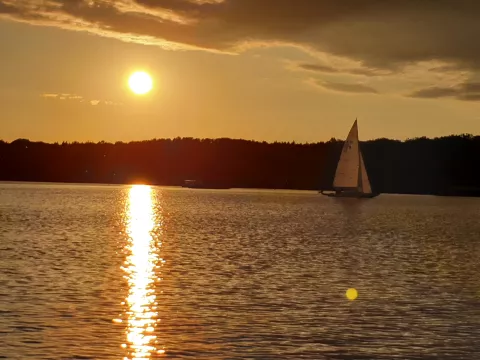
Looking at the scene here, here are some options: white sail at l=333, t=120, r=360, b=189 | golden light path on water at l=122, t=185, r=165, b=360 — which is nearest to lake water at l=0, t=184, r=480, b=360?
golden light path on water at l=122, t=185, r=165, b=360

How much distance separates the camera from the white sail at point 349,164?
5955 inches

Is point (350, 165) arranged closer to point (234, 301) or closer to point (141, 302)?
point (234, 301)

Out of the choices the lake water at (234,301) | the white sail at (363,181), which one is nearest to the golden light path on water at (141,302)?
the lake water at (234,301)

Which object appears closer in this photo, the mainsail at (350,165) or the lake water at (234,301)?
the lake water at (234,301)

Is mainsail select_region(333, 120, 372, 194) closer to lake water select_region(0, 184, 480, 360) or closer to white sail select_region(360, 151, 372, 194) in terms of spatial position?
white sail select_region(360, 151, 372, 194)

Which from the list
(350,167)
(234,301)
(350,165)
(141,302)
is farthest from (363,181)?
(141,302)

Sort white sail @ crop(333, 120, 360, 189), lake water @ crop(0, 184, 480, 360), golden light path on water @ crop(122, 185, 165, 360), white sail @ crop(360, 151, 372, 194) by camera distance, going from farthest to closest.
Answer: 1. white sail @ crop(360, 151, 372, 194)
2. white sail @ crop(333, 120, 360, 189)
3. lake water @ crop(0, 184, 480, 360)
4. golden light path on water @ crop(122, 185, 165, 360)

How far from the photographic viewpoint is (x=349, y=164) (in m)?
153

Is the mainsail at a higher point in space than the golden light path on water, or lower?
higher

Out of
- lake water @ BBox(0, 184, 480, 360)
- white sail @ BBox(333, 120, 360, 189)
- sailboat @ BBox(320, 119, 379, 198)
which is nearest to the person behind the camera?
lake water @ BBox(0, 184, 480, 360)

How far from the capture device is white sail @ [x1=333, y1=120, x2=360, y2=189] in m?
151

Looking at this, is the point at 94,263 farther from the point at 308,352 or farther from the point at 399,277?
the point at 308,352

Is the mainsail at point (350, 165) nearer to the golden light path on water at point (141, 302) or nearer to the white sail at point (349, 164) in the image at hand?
the white sail at point (349, 164)

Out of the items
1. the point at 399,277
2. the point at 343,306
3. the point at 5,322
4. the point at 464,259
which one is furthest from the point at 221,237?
the point at 5,322
